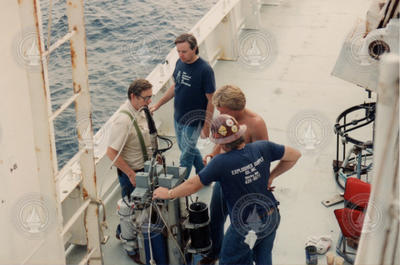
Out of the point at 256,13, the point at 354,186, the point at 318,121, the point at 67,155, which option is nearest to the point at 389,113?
the point at 354,186

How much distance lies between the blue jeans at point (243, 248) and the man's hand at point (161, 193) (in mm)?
563

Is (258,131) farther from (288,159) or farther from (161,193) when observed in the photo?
(161,193)

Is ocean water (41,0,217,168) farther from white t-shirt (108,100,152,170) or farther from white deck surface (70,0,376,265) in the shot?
white t-shirt (108,100,152,170)

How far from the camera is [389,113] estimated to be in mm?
1571

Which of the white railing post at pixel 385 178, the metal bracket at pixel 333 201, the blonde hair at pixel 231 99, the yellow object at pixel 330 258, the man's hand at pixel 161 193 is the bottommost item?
the metal bracket at pixel 333 201

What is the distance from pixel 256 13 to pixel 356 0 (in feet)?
8.43

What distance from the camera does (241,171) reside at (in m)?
4.16

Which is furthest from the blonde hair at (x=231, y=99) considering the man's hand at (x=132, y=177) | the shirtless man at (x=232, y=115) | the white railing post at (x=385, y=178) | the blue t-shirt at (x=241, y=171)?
the white railing post at (x=385, y=178)

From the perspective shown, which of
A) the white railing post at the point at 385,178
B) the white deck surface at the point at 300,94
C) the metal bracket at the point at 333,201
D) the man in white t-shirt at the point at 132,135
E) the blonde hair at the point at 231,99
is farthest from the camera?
the metal bracket at the point at 333,201

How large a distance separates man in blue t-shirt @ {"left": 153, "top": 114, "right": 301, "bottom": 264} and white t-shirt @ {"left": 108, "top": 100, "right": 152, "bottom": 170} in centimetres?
72

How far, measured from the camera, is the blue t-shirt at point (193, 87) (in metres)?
5.63

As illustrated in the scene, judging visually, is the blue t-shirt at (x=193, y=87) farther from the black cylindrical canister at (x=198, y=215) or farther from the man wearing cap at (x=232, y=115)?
the black cylindrical canister at (x=198, y=215)

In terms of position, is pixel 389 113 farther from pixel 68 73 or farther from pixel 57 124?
pixel 68 73

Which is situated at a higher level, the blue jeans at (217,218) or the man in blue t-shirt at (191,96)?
the man in blue t-shirt at (191,96)
